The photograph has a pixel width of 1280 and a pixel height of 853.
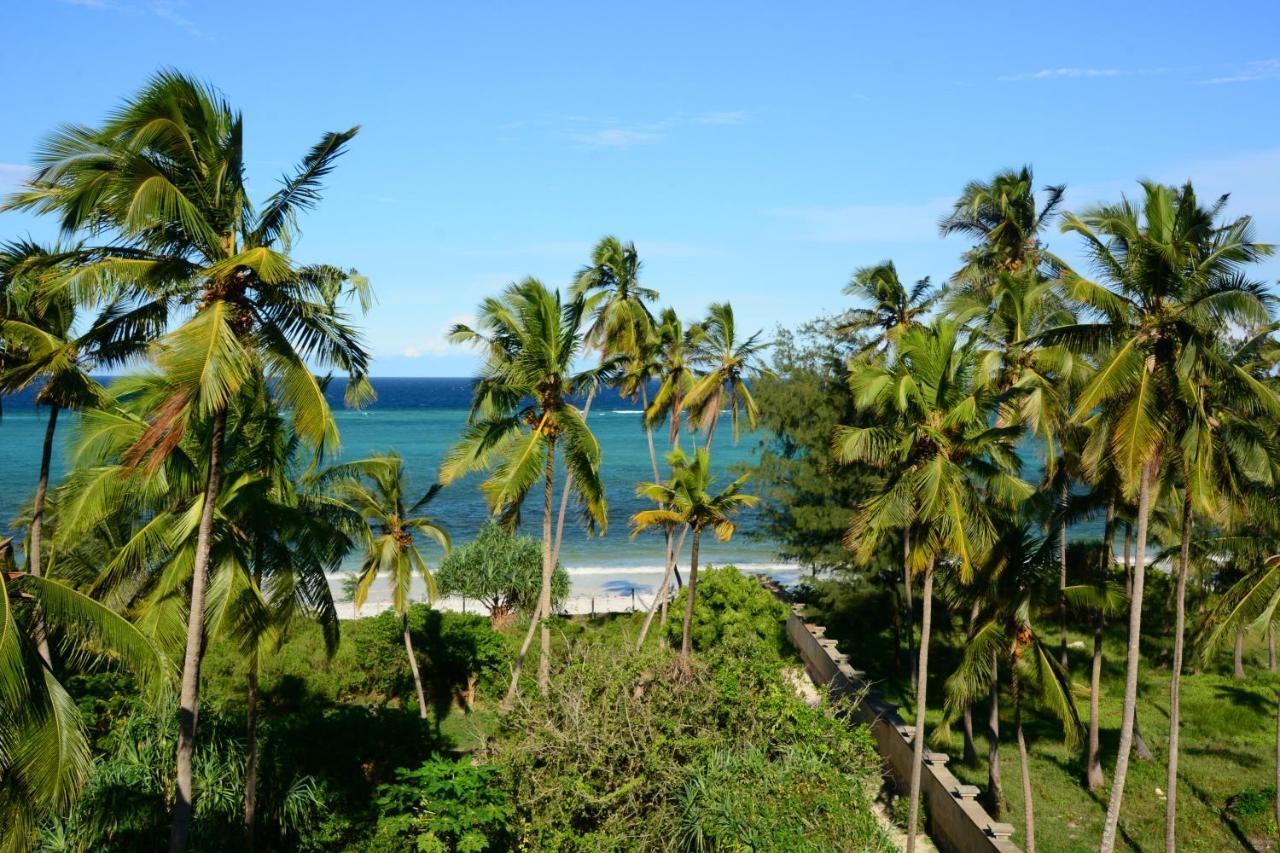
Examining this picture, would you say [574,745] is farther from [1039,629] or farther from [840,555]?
[1039,629]

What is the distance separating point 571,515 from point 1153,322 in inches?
2039

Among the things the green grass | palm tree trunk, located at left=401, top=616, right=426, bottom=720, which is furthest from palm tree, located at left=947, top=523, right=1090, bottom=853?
palm tree trunk, located at left=401, top=616, right=426, bottom=720

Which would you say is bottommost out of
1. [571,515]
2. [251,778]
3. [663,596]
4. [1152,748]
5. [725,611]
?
[571,515]

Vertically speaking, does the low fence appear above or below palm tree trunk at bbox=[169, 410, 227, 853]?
below

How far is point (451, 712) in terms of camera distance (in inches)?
947

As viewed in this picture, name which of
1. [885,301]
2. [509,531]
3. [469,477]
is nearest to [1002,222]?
[885,301]

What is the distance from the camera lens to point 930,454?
1478 cm

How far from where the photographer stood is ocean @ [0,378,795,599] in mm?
45156

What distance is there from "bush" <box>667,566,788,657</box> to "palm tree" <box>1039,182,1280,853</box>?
13243mm

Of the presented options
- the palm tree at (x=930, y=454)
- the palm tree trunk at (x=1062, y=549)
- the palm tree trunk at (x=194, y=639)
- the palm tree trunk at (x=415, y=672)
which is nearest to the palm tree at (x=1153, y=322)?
the palm tree at (x=930, y=454)

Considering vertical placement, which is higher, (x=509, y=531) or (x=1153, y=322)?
(x=1153, y=322)

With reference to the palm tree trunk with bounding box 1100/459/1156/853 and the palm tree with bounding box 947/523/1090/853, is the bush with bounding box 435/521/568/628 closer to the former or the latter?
the palm tree with bounding box 947/523/1090/853

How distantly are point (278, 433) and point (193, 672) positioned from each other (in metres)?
3.81

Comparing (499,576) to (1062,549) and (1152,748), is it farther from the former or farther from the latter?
(1152,748)
